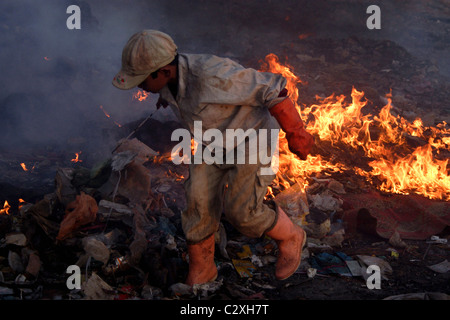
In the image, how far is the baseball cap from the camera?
247 centimetres

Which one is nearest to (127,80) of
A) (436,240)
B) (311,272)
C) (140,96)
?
(311,272)

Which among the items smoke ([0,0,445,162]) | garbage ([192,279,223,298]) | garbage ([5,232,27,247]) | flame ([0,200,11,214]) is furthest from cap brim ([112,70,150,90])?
smoke ([0,0,445,162])

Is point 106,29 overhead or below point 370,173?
overhead

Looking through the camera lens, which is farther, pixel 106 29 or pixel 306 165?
pixel 106 29

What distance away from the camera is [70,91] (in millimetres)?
6719

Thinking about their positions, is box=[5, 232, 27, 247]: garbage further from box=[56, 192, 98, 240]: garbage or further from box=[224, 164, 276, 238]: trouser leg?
box=[224, 164, 276, 238]: trouser leg

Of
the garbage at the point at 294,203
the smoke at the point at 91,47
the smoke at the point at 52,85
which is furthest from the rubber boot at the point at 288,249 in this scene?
the smoke at the point at 52,85

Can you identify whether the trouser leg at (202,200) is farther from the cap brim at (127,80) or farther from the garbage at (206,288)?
the cap brim at (127,80)

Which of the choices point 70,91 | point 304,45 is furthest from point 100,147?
point 304,45

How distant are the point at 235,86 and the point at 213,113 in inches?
9.9

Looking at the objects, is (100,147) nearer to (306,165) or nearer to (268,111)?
(306,165)

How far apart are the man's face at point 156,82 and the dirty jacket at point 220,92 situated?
10 centimetres

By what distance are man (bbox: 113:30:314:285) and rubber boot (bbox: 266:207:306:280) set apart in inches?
1.0
